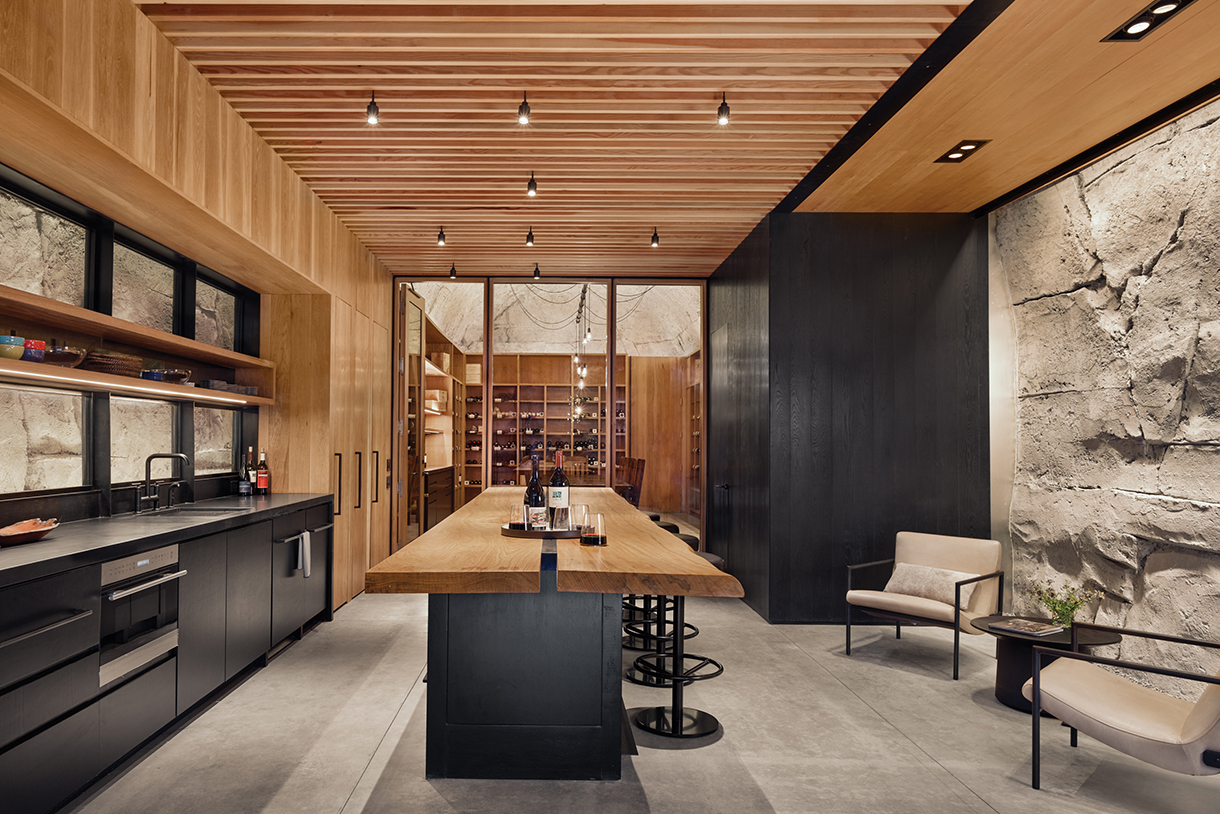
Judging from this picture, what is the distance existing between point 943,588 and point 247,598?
3.98 m

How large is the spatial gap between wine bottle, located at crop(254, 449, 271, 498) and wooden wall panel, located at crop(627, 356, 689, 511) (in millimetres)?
6711

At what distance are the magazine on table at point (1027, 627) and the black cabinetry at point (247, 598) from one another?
12.5 feet

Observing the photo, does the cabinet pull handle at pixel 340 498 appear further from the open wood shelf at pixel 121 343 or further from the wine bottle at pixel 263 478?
the open wood shelf at pixel 121 343

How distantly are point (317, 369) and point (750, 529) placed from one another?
142 inches

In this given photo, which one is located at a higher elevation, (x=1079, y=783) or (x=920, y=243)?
(x=920, y=243)

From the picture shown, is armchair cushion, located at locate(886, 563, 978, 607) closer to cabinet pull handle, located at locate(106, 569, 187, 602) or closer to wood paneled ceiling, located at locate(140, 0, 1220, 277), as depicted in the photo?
wood paneled ceiling, located at locate(140, 0, 1220, 277)

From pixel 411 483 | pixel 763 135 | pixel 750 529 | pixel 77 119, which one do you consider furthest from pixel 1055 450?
pixel 411 483

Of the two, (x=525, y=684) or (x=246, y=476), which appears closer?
(x=525, y=684)

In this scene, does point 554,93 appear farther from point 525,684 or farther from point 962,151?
point 525,684

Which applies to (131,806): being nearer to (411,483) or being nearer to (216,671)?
(216,671)

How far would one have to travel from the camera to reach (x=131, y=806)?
2.45 meters

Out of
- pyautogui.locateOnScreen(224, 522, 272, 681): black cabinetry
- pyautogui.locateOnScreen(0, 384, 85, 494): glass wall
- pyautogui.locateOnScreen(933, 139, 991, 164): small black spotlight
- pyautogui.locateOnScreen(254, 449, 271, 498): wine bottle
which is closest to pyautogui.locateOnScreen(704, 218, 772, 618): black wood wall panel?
pyautogui.locateOnScreen(933, 139, 991, 164): small black spotlight

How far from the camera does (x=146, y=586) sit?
9.13 feet

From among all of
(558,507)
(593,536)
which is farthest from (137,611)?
(593,536)
